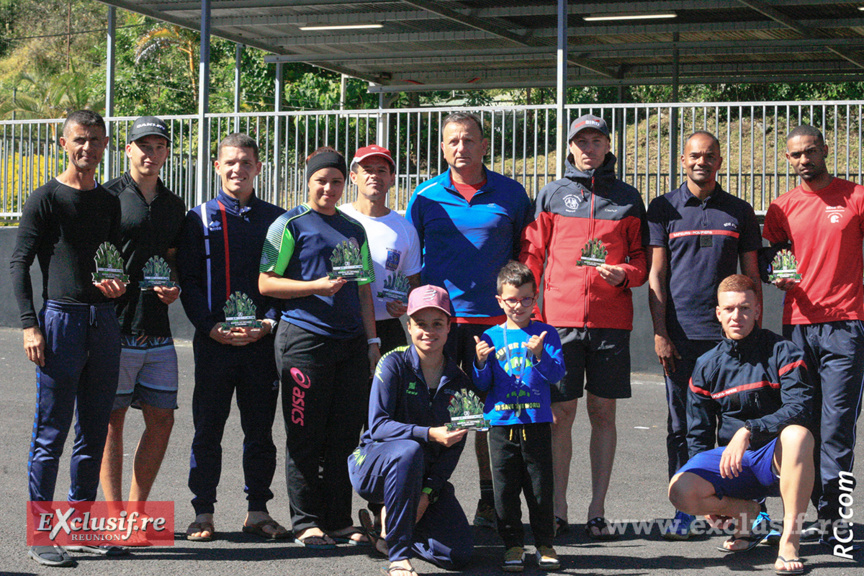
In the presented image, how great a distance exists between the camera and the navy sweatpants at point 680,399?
5.86 m

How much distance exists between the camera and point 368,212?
6012 millimetres

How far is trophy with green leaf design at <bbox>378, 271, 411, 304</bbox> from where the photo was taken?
555 cm

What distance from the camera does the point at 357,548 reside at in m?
5.43

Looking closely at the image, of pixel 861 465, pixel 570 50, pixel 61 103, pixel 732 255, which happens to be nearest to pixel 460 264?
pixel 732 255

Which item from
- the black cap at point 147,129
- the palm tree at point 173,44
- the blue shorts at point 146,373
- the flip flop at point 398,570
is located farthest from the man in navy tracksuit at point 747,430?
the palm tree at point 173,44

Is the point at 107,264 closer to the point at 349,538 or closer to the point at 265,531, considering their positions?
the point at 265,531

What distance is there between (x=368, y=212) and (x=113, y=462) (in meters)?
2.01

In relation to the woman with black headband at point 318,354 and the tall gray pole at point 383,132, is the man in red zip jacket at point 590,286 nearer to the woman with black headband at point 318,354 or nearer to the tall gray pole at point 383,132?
the woman with black headband at point 318,354

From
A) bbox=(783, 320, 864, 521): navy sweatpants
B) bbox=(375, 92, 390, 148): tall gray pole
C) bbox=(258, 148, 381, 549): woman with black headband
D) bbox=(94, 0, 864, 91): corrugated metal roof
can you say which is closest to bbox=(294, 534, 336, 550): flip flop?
bbox=(258, 148, 381, 549): woman with black headband

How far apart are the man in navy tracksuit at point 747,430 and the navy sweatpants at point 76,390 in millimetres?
2971

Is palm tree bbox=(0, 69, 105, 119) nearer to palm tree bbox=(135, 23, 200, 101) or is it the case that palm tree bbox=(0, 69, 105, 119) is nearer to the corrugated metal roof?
palm tree bbox=(135, 23, 200, 101)

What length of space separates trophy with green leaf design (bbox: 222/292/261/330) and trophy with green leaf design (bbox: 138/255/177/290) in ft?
1.09

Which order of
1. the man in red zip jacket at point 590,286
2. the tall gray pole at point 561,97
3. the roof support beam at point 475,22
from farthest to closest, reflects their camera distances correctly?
1. the roof support beam at point 475,22
2. the tall gray pole at point 561,97
3. the man in red zip jacket at point 590,286

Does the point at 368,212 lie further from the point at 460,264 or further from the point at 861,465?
the point at 861,465
